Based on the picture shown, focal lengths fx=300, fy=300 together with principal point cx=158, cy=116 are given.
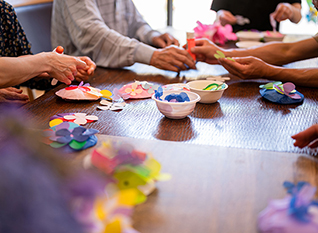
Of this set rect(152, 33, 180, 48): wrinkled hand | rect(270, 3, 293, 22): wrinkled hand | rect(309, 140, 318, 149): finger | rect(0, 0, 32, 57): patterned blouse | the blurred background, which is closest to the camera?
rect(309, 140, 318, 149): finger

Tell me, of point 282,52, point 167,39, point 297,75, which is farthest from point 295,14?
point 297,75

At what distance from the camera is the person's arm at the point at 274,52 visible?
5.30ft

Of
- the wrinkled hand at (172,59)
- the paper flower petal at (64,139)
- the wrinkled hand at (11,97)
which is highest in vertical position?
the paper flower petal at (64,139)

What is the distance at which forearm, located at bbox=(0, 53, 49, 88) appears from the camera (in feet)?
3.44

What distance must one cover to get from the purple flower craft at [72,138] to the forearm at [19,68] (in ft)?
1.12

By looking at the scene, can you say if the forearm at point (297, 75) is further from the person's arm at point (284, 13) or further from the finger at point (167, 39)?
the person's arm at point (284, 13)

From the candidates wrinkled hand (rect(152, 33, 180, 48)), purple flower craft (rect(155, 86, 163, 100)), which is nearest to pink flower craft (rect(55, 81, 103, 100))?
purple flower craft (rect(155, 86, 163, 100))

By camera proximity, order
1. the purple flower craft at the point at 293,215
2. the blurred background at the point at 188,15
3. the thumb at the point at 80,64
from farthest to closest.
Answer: the blurred background at the point at 188,15
the thumb at the point at 80,64
the purple flower craft at the point at 293,215

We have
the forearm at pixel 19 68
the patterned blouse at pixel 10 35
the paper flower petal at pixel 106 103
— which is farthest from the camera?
the patterned blouse at pixel 10 35

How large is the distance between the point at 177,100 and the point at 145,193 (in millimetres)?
438

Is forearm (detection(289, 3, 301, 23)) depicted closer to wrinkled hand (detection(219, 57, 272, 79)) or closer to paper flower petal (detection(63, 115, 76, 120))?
wrinkled hand (detection(219, 57, 272, 79))

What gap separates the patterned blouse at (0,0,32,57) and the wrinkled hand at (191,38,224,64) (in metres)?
0.92

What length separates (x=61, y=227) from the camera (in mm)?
403

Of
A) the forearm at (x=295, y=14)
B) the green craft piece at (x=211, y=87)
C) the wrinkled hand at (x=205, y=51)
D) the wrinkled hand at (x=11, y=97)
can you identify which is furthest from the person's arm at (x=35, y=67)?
the forearm at (x=295, y=14)
